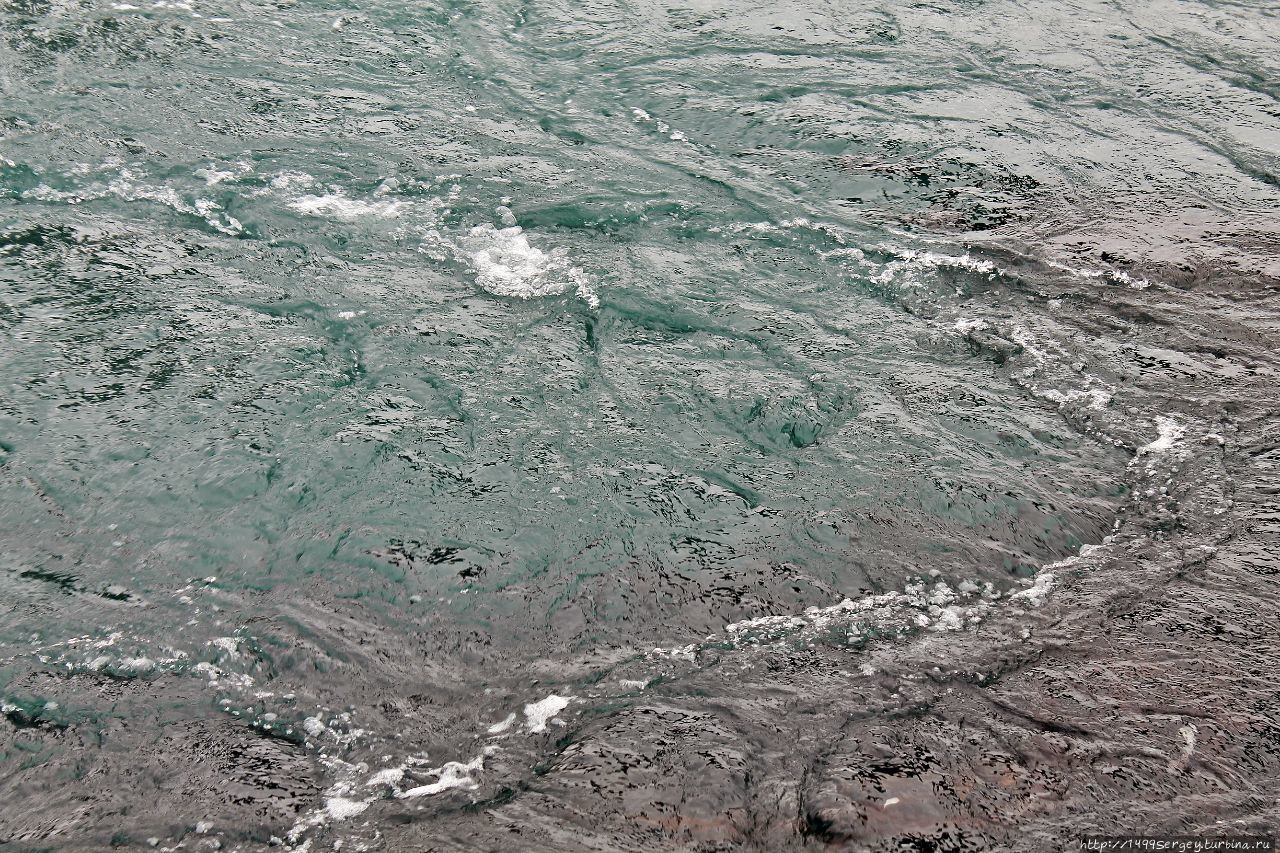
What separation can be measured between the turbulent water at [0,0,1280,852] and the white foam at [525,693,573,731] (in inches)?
1.5

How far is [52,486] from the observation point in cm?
598

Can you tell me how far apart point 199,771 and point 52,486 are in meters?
2.40

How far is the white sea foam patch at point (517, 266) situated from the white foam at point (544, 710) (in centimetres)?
336

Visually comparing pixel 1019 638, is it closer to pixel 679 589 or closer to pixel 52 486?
pixel 679 589

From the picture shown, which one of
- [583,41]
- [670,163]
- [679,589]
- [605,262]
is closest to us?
[679,589]

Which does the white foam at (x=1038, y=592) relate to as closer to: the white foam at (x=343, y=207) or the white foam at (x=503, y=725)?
the white foam at (x=503, y=725)

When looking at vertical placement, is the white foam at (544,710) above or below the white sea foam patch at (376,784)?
above

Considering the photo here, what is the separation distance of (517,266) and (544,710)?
12.9 ft

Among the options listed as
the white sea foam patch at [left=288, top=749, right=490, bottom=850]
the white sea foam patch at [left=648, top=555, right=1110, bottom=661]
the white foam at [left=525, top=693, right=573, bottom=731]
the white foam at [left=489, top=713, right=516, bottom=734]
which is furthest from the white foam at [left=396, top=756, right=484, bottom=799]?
the white sea foam patch at [left=648, top=555, right=1110, bottom=661]

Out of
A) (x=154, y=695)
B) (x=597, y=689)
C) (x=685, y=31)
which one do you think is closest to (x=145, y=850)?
(x=154, y=695)

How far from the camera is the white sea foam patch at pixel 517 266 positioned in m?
7.53

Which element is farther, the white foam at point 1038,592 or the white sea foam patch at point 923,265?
the white sea foam patch at point 923,265

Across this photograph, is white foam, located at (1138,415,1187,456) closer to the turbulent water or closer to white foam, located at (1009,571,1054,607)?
the turbulent water

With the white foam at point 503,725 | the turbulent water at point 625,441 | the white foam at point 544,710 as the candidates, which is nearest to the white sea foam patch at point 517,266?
the turbulent water at point 625,441
